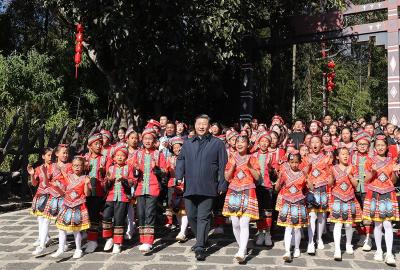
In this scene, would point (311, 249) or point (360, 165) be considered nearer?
point (311, 249)

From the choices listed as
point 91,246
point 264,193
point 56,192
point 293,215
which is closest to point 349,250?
point 293,215

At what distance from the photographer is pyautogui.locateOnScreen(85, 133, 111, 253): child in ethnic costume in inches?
226

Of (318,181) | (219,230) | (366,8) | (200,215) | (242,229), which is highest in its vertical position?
(366,8)

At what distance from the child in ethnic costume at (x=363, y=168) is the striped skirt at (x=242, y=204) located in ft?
4.94

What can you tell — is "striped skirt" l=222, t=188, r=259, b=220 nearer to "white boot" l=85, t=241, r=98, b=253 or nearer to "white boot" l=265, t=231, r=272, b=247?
"white boot" l=265, t=231, r=272, b=247

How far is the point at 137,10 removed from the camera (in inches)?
414

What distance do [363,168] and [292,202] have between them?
1283 millimetres

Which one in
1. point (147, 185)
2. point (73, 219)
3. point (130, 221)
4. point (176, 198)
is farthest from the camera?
point (176, 198)

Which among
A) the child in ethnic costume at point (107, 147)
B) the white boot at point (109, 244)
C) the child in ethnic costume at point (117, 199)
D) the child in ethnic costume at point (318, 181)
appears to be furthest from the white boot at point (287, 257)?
the child in ethnic costume at point (107, 147)

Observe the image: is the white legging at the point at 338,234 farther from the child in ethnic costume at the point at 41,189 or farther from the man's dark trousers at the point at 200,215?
the child in ethnic costume at the point at 41,189

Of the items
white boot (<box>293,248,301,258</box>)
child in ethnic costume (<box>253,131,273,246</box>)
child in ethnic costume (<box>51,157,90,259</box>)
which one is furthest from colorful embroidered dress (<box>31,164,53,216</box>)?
white boot (<box>293,248,301,258</box>)

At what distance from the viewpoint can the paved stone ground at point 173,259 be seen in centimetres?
496

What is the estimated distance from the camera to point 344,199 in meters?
5.51

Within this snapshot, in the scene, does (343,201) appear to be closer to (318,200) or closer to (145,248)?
(318,200)
